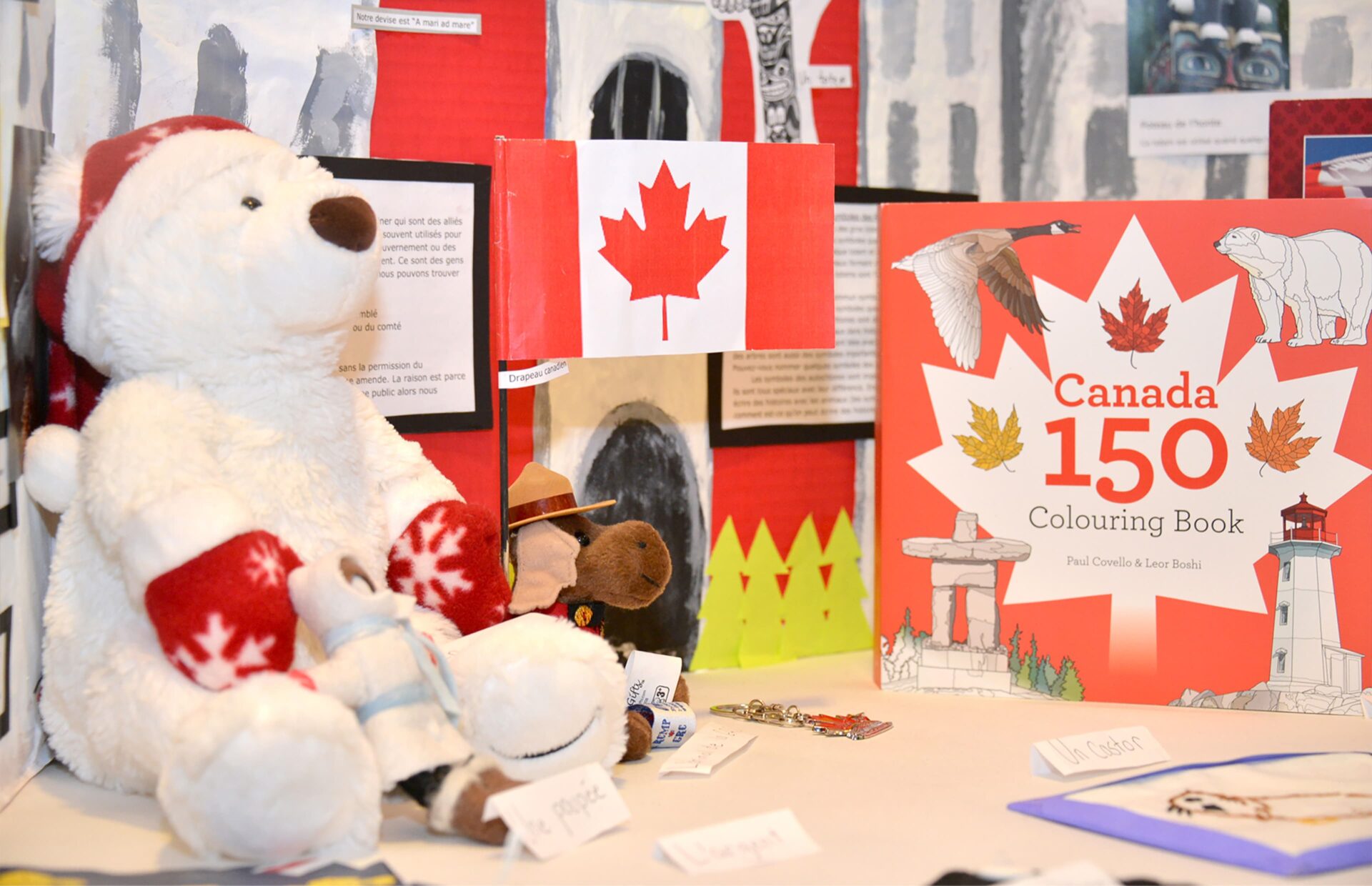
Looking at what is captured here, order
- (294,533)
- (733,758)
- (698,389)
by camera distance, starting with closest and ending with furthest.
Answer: (294,533)
(733,758)
(698,389)

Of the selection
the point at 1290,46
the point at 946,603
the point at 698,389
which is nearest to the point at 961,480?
the point at 946,603

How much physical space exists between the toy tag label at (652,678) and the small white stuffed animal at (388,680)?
0.96 ft

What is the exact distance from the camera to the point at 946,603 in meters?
1.31

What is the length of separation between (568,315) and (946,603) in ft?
1.70

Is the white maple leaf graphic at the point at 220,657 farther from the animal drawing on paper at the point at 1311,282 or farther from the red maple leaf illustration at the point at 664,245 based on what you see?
the animal drawing on paper at the point at 1311,282

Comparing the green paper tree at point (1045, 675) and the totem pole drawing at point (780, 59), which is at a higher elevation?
the totem pole drawing at point (780, 59)

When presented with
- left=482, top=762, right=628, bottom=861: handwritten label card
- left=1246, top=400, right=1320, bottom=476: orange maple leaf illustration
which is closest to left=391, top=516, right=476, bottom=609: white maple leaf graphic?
left=482, top=762, right=628, bottom=861: handwritten label card

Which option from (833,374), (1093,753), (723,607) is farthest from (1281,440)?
(723,607)

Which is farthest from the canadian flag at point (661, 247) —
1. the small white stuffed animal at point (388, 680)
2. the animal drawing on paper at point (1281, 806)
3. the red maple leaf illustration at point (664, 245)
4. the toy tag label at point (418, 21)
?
the animal drawing on paper at point (1281, 806)

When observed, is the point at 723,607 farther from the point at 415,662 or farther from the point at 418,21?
the point at 418,21

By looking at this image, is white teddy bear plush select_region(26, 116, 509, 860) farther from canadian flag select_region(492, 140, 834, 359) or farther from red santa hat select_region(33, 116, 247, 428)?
canadian flag select_region(492, 140, 834, 359)

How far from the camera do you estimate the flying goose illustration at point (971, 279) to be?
1281 millimetres

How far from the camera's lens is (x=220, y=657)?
0.86m

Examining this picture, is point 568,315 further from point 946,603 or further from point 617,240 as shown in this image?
point 946,603
